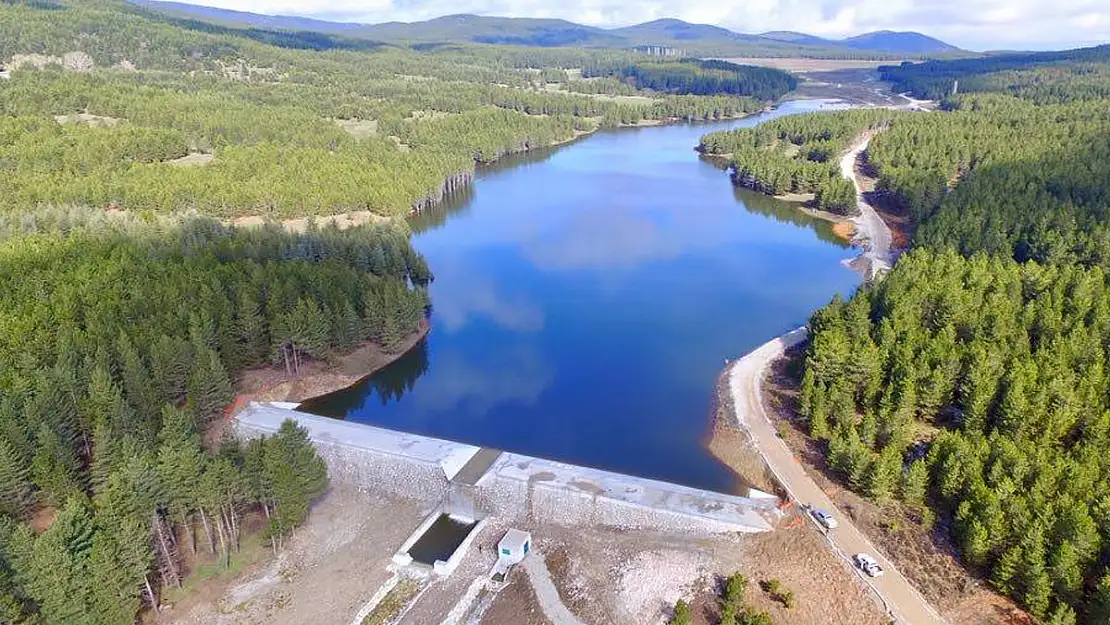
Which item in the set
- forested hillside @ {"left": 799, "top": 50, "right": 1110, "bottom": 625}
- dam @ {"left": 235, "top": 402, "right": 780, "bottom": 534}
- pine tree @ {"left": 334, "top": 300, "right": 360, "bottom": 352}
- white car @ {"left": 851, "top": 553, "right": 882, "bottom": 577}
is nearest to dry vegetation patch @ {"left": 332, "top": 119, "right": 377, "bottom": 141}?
pine tree @ {"left": 334, "top": 300, "right": 360, "bottom": 352}

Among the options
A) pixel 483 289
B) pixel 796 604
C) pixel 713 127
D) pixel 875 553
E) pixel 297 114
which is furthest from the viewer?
pixel 713 127

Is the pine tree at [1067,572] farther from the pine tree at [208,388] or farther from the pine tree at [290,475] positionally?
the pine tree at [208,388]

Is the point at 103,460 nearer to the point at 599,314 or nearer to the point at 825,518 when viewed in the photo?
the point at 825,518

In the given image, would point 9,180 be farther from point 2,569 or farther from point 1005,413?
point 1005,413

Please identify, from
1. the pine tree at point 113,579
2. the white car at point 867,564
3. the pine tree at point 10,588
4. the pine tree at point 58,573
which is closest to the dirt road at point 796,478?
the white car at point 867,564

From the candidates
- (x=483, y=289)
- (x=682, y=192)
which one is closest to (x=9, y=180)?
(x=483, y=289)

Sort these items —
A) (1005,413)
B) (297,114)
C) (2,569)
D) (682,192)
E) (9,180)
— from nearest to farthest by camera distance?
(2,569), (1005,413), (9,180), (682,192), (297,114)

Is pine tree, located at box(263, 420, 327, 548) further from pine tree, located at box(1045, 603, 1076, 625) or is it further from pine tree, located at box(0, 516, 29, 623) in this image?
pine tree, located at box(1045, 603, 1076, 625)

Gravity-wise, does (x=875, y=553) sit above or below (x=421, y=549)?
above
